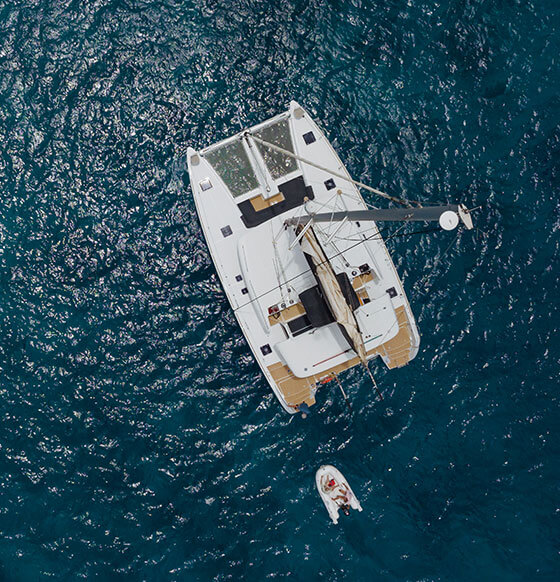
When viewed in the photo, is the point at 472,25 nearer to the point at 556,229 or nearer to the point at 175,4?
the point at 556,229

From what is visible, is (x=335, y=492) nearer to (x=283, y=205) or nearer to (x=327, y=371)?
(x=327, y=371)

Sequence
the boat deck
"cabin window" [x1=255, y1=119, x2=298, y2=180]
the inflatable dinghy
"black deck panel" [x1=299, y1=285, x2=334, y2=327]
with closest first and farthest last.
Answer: "black deck panel" [x1=299, y1=285, x2=334, y2=327] → "cabin window" [x1=255, y1=119, x2=298, y2=180] → the boat deck → the inflatable dinghy

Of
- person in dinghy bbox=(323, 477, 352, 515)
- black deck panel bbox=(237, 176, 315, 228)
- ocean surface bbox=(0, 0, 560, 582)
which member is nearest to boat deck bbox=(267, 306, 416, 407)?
ocean surface bbox=(0, 0, 560, 582)

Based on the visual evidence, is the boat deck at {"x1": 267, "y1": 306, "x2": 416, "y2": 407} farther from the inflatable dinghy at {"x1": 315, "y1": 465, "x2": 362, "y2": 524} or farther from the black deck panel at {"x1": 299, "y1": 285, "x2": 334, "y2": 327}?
the inflatable dinghy at {"x1": 315, "y1": 465, "x2": 362, "y2": 524}

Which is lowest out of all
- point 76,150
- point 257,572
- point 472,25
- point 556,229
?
point 257,572

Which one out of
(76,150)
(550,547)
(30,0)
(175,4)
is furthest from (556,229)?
(30,0)

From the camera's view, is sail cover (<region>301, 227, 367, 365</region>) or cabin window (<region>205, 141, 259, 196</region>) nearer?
sail cover (<region>301, 227, 367, 365</region>)

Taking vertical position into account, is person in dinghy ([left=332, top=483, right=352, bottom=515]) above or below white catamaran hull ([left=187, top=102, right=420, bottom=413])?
below
